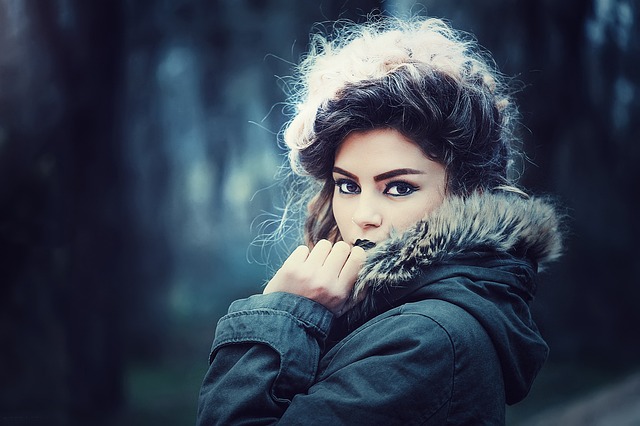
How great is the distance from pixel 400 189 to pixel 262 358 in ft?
1.46

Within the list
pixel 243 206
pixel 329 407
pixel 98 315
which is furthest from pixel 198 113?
pixel 329 407

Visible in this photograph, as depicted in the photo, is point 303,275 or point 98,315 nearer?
point 303,275

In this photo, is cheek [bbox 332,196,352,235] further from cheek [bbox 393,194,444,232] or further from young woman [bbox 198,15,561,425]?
cheek [bbox 393,194,444,232]

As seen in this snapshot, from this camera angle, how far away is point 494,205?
1303 mm

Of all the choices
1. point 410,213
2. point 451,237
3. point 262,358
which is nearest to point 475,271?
point 451,237

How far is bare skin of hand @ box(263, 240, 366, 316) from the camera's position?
1263mm

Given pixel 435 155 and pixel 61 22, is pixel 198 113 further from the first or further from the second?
pixel 435 155

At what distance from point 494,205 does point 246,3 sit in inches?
129

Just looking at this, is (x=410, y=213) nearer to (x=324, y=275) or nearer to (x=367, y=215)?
(x=367, y=215)

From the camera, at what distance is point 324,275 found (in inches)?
49.9

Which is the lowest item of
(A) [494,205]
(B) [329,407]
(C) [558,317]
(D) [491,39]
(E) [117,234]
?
(C) [558,317]

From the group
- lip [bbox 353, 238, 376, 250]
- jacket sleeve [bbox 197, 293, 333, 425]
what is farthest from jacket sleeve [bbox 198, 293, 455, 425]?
lip [bbox 353, 238, 376, 250]

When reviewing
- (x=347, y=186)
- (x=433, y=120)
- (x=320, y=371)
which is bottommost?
(x=320, y=371)

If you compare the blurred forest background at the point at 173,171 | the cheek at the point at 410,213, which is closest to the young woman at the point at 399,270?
the cheek at the point at 410,213
